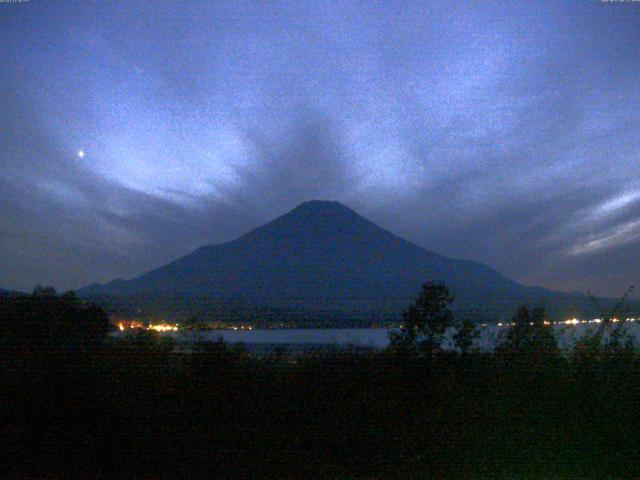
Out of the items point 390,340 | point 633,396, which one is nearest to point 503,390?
point 633,396

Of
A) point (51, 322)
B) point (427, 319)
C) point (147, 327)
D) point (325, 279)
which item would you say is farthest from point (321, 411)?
point (325, 279)

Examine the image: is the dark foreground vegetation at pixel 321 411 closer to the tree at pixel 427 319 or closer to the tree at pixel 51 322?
the tree at pixel 51 322

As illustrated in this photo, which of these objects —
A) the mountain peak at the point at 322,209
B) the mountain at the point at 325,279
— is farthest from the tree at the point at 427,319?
the mountain peak at the point at 322,209

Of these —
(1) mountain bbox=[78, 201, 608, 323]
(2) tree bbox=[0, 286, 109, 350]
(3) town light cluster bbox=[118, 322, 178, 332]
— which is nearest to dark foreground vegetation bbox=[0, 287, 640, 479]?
(2) tree bbox=[0, 286, 109, 350]

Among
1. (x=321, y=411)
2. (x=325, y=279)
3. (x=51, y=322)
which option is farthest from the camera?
(x=325, y=279)

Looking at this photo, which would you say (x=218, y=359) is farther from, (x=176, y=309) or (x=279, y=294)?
(x=279, y=294)

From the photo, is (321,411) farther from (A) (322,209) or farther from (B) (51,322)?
(A) (322,209)

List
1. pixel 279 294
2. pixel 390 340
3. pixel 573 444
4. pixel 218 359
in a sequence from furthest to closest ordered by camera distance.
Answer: pixel 279 294 → pixel 390 340 → pixel 218 359 → pixel 573 444
